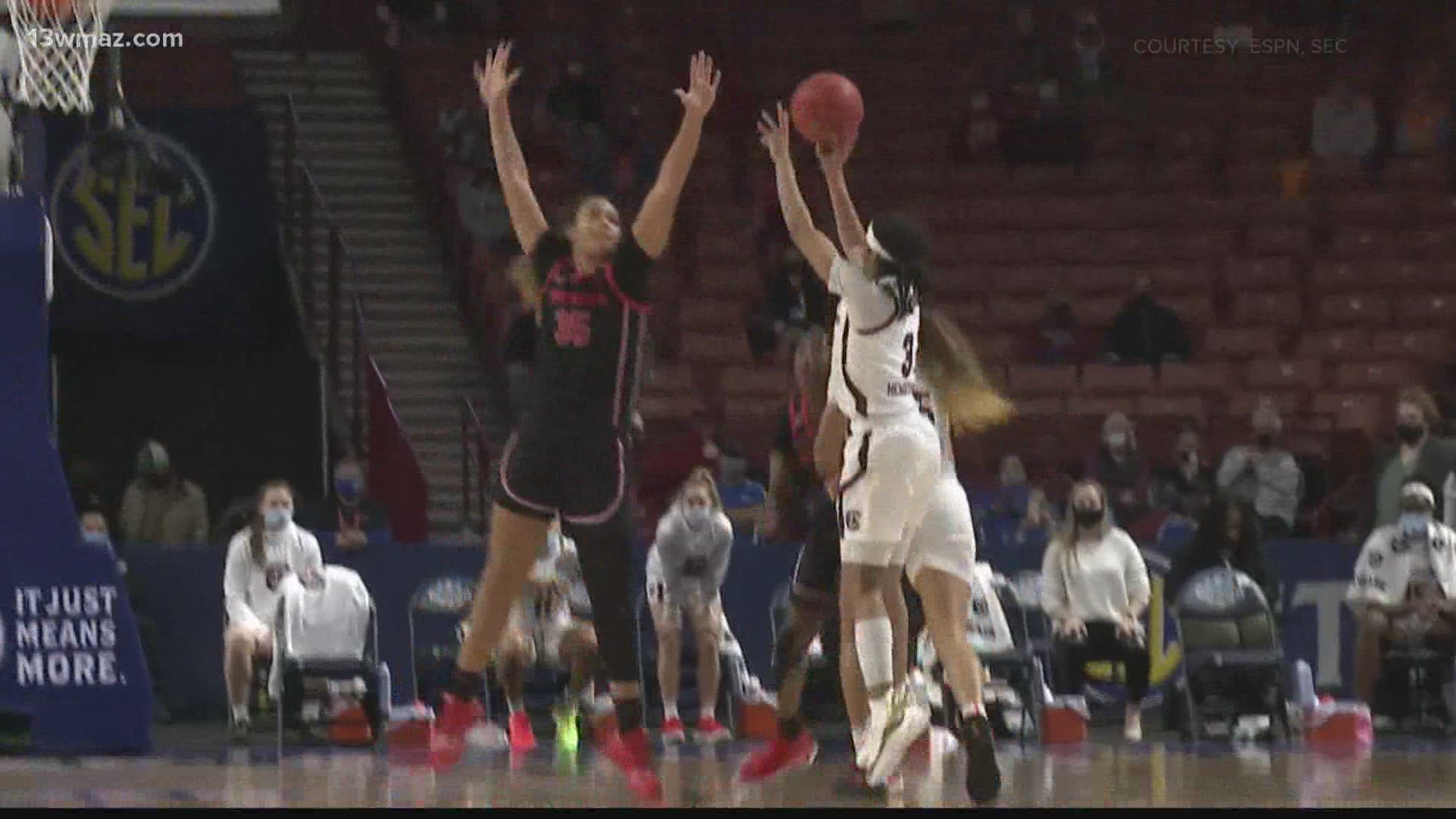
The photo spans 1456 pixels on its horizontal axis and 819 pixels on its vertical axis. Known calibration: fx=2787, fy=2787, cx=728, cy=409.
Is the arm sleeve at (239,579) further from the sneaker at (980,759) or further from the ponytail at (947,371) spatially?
the sneaker at (980,759)

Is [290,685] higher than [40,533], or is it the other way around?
[40,533]

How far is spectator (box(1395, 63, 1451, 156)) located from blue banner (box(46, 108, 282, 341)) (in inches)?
344

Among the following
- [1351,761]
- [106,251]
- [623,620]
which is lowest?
[1351,761]

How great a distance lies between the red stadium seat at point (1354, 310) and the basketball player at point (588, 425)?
38.0ft

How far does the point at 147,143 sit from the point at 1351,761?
10.5m

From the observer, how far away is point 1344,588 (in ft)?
55.1

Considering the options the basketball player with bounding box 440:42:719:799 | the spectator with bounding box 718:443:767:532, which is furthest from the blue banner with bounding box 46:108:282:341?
the basketball player with bounding box 440:42:719:799

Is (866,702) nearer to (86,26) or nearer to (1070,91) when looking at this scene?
(86,26)

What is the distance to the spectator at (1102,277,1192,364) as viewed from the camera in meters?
19.7

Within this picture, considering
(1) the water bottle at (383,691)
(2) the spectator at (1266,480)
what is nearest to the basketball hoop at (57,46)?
(1) the water bottle at (383,691)

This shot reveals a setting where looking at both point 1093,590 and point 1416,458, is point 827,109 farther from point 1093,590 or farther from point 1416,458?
point 1416,458

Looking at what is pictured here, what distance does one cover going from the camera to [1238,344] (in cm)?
2011

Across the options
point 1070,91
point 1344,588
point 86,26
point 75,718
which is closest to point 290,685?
point 75,718

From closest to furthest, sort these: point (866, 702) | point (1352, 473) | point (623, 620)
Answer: point (623, 620), point (866, 702), point (1352, 473)
